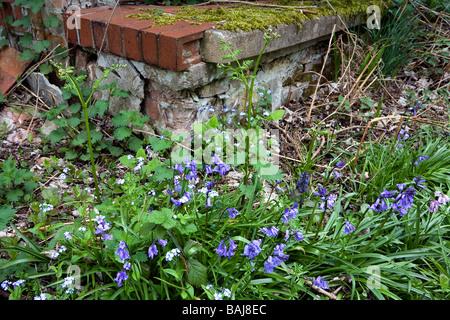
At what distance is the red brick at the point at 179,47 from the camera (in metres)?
1.99

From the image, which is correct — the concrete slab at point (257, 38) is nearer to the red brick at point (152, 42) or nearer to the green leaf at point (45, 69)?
the red brick at point (152, 42)

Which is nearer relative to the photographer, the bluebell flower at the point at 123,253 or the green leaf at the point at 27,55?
the bluebell flower at the point at 123,253

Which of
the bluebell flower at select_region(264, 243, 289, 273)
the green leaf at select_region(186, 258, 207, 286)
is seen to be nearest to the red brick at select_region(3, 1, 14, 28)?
the green leaf at select_region(186, 258, 207, 286)

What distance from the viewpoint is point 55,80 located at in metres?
2.75

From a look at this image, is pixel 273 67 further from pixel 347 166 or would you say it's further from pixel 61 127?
pixel 61 127

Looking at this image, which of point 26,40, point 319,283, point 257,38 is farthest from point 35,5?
point 319,283

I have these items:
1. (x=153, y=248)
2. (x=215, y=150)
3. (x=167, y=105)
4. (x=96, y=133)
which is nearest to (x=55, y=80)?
(x=96, y=133)

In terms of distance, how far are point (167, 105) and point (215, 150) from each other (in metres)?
0.61

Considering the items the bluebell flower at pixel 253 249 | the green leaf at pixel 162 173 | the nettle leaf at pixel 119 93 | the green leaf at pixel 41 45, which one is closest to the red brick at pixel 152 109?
the nettle leaf at pixel 119 93

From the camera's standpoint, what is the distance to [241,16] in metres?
2.46

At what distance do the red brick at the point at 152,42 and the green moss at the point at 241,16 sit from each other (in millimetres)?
110

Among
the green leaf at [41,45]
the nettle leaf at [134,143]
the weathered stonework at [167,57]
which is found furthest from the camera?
the green leaf at [41,45]

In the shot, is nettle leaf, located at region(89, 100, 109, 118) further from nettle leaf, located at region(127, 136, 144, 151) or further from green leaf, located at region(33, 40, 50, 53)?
green leaf, located at region(33, 40, 50, 53)
